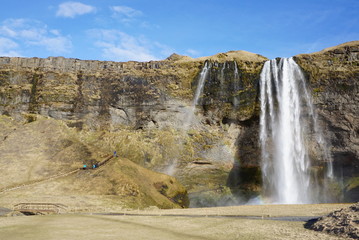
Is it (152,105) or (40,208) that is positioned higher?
(152,105)

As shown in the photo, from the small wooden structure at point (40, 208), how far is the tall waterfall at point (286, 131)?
29427mm

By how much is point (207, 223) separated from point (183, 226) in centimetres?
189

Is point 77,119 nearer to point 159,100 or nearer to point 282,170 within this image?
point 159,100

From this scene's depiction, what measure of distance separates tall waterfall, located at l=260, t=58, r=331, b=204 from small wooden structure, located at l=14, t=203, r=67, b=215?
2943cm

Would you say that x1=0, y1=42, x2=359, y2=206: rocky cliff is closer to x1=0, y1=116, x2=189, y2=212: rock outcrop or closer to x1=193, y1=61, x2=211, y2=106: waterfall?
x1=193, y1=61, x2=211, y2=106: waterfall

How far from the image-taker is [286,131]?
5009 cm

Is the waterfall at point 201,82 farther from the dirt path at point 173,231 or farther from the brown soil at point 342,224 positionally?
the brown soil at point 342,224

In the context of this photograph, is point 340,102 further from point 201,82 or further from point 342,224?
point 342,224

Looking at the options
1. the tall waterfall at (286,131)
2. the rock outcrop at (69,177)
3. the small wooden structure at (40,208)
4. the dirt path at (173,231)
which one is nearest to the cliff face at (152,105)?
the tall waterfall at (286,131)

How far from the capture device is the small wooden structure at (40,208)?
29502 millimetres

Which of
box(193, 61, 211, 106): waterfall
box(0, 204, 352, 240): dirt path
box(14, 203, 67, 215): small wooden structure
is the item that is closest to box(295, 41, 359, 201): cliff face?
box(193, 61, 211, 106): waterfall

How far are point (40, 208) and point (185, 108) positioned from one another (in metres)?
31.9

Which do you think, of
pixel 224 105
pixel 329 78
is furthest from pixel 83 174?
pixel 329 78

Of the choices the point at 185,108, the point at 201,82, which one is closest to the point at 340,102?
the point at 201,82
